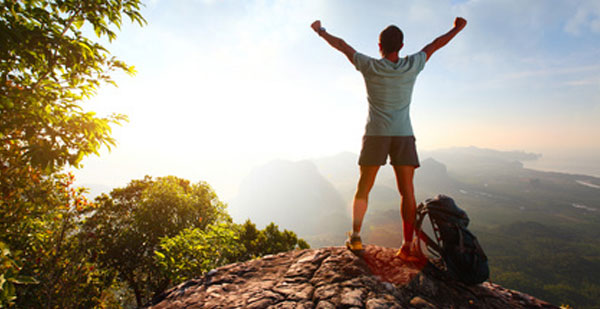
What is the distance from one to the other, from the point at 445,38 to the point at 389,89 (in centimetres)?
128

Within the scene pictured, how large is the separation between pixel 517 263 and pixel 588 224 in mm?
99659

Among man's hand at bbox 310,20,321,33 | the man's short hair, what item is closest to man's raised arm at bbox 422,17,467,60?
the man's short hair

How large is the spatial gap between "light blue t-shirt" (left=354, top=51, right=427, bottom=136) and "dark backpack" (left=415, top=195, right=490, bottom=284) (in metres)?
1.20

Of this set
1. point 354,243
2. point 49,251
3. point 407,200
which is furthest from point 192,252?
point 49,251

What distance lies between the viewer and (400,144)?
3.21 meters

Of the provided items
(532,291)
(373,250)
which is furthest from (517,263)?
(373,250)

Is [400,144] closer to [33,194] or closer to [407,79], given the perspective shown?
[407,79]

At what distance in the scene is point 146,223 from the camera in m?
11.9

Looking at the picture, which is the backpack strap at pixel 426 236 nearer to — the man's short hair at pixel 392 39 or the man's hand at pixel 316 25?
the man's short hair at pixel 392 39

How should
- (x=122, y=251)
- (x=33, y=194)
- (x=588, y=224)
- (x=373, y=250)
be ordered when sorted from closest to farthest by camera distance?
(x=373, y=250) < (x=33, y=194) < (x=122, y=251) < (x=588, y=224)

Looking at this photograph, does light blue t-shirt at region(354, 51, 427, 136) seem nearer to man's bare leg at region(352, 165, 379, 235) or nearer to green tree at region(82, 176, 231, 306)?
man's bare leg at region(352, 165, 379, 235)

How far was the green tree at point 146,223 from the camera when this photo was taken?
38.3 ft

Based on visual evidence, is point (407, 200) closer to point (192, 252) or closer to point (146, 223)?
point (192, 252)

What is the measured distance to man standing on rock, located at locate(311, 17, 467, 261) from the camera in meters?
3.14
